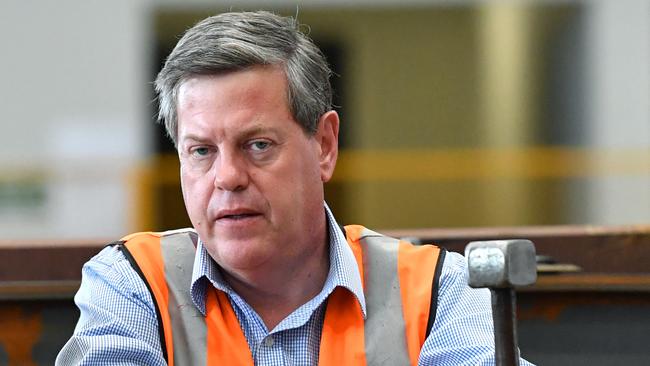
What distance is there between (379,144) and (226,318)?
7820mm

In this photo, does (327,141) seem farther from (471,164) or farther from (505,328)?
(471,164)

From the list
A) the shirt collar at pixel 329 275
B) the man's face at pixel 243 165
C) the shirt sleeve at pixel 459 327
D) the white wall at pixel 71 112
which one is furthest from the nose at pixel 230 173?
the white wall at pixel 71 112

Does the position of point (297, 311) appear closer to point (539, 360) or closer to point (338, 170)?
point (539, 360)

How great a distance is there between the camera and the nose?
240 centimetres

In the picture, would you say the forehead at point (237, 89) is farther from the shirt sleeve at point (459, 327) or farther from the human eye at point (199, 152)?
the shirt sleeve at point (459, 327)

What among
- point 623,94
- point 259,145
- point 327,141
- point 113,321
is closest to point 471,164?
point 623,94

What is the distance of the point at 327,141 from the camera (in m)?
2.66

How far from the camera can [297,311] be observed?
254 cm

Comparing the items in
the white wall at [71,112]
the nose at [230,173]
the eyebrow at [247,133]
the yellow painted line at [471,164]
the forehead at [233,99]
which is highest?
the forehead at [233,99]

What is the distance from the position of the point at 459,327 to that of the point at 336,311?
10.3 inches

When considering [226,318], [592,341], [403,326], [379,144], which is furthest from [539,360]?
[379,144]

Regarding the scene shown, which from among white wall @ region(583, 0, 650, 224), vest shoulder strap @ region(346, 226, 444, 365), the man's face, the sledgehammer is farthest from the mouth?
white wall @ region(583, 0, 650, 224)

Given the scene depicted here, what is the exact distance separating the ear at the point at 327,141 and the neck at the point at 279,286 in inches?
6.7

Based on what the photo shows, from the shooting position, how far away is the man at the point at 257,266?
2.42 m
